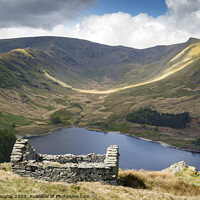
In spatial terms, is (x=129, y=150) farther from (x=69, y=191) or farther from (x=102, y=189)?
(x=69, y=191)

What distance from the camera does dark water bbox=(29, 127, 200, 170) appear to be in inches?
5630

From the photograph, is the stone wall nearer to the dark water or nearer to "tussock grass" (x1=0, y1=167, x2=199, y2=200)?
"tussock grass" (x1=0, y1=167, x2=199, y2=200)

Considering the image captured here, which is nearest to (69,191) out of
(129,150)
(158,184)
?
(158,184)

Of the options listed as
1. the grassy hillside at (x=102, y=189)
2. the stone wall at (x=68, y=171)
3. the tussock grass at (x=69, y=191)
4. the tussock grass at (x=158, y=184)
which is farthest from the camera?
the tussock grass at (x=158, y=184)

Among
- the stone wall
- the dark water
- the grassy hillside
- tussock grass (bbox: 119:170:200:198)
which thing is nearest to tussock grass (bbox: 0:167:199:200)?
the grassy hillside

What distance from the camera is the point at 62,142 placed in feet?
607

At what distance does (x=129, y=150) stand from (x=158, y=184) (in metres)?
155

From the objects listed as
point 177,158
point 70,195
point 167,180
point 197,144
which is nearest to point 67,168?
point 70,195

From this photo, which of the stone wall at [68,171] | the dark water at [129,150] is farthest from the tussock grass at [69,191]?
the dark water at [129,150]

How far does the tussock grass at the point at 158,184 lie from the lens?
17.8 metres

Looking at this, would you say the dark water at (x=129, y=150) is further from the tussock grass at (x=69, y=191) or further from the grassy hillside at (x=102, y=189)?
the tussock grass at (x=69, y=191)

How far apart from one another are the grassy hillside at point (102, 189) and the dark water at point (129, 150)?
11864 cm

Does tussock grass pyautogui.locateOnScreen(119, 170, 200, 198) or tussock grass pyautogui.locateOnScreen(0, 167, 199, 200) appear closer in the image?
tussock grass pyautogui.locateOnScreen(0, 167, 199, 200)

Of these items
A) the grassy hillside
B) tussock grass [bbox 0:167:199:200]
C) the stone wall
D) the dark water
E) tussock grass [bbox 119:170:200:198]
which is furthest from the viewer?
the dark water
